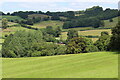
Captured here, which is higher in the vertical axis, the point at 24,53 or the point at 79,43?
the point at 79,43

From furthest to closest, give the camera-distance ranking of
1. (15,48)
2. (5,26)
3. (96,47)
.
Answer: (5,26) < (15,48) < (96,47)

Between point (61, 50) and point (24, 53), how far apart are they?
62.4ft

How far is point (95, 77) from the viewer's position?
26500mm

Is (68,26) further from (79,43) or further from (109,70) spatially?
(109,70)

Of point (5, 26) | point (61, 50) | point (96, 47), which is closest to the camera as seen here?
point (96, 47)

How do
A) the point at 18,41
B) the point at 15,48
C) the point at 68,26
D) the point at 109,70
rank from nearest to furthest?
the point at 109,70 < the point at 15,48 < the point at 18,41 < the point at 68,26

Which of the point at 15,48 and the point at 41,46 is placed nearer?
the point at 41,46

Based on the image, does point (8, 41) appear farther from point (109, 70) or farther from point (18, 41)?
point (109, 70)

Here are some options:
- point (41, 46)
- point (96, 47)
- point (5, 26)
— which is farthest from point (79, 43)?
point (5, 26)

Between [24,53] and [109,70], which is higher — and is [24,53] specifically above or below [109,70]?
below

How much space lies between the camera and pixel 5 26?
16338 cm

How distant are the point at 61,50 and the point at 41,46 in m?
8.64

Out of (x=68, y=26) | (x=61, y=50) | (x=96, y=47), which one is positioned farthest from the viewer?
(x=68, y=26)

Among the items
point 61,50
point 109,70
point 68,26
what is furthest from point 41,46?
point 68,26
